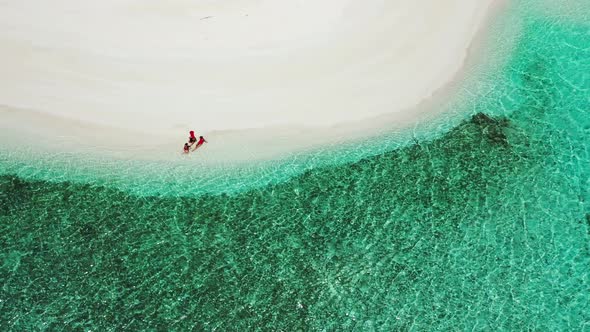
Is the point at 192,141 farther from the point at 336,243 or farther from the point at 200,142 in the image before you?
the point at 336,243

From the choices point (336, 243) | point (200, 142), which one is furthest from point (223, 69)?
point (336, 243)

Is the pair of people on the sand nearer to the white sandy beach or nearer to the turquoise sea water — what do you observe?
the white sandy beach

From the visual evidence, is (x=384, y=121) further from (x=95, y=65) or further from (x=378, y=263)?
(x=95, y=65)

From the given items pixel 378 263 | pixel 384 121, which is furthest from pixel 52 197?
pixel 384 121

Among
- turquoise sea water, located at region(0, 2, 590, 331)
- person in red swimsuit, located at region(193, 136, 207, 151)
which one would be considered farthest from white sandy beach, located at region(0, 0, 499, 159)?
turquoise sea water, located at region(0, 2, 590, 331)

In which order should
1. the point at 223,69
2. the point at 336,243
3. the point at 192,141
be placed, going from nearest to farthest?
the point at 336,243 → the point at 192,141 → the point at 223,69

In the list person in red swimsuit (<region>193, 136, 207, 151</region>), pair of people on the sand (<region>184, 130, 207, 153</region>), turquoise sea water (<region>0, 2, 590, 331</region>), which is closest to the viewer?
turquoise sea water (<region>0, 2, 590, 331</region>)
